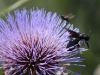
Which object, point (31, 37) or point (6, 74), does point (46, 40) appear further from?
point (6, 74)

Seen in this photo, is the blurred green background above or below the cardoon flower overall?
above

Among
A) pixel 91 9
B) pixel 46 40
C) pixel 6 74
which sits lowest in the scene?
pixel 6 74

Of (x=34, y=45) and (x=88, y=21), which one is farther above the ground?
(x=88, y=21)

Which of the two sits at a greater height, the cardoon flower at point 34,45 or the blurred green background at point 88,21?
the blurred green background at point 88,21

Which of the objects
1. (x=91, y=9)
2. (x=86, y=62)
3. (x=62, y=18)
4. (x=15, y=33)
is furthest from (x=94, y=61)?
(x=15, y=33)

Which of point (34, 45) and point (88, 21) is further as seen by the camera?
point (88, 21)

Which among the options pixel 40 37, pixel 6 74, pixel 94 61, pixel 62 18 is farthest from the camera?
pixel 94 61

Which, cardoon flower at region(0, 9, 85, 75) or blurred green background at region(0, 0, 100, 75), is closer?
cardoon flower at region(0, 9, 85, 75)

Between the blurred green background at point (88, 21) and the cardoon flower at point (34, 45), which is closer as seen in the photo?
the cardoon flower at point (34, 45)
